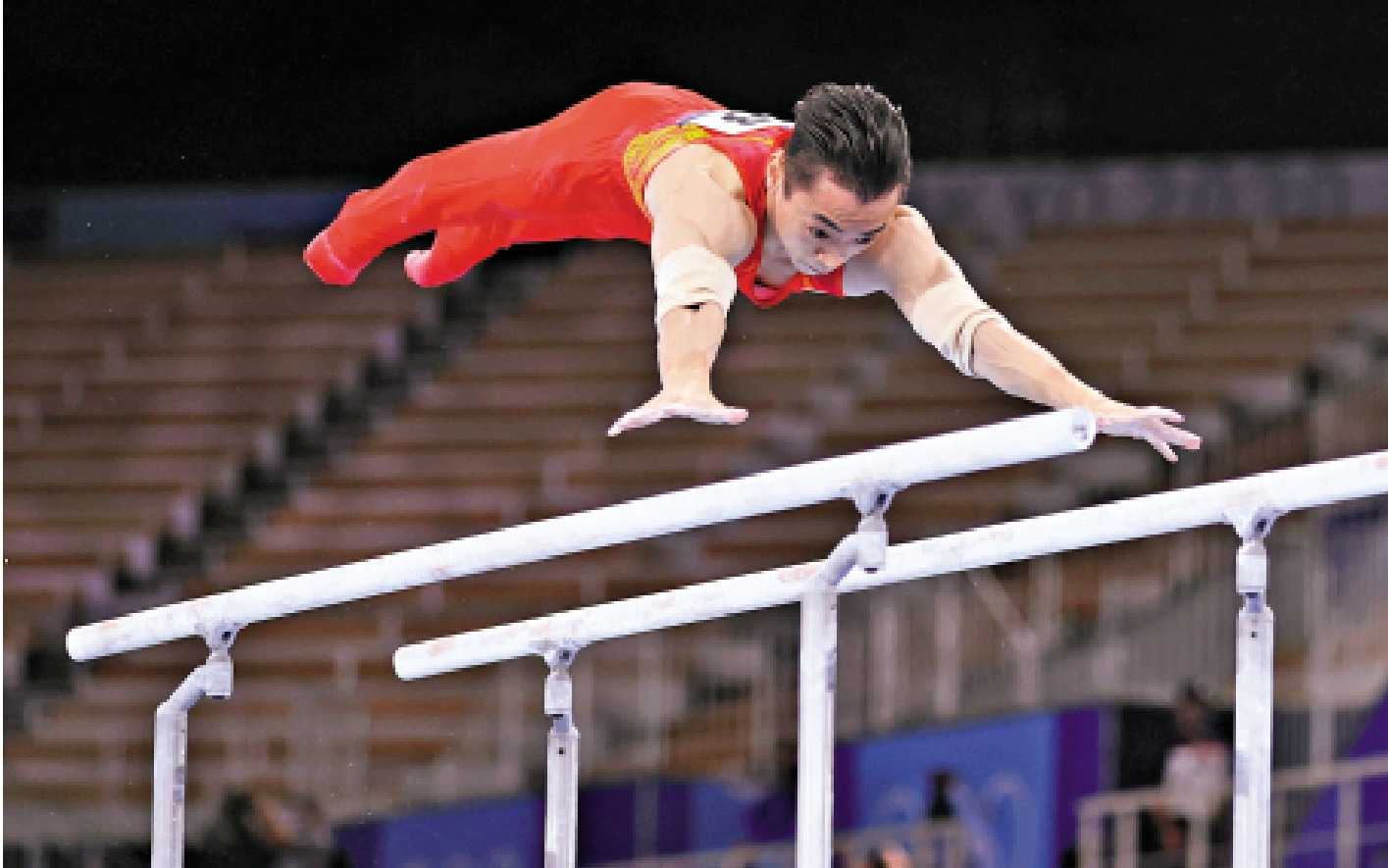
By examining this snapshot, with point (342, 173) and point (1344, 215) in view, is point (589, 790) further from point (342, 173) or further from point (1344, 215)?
point (1344, 215)

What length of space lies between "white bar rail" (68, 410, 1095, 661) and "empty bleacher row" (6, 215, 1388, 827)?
3621 millimetres

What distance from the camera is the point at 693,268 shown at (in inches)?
111

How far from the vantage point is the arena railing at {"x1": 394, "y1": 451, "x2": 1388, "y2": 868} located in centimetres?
262

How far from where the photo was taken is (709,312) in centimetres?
277

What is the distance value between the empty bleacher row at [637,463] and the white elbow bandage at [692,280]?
4.25 m

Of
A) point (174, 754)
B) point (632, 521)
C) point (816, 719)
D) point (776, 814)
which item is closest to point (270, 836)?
point (776, 814)

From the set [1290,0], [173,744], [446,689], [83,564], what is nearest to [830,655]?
[173,744]

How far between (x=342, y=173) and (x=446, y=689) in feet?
6.55

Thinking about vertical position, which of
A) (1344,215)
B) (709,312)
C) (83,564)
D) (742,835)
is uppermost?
(1344,215)

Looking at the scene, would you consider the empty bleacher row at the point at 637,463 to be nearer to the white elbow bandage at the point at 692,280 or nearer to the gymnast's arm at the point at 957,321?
the gymnast's arm at the point at 957,321

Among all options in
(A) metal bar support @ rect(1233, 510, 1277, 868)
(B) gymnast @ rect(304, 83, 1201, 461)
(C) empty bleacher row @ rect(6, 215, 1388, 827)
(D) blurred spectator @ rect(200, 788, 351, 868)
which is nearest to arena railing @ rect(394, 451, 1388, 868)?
(A) metal bar support @ rect(1233, 510, 1277, 868)

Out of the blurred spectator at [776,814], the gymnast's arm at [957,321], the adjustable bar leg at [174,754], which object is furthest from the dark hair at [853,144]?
the blurred spectator at [776,814]

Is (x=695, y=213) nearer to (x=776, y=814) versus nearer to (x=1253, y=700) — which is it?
(x=1253, y=700)

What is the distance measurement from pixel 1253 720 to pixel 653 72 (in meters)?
4.56
